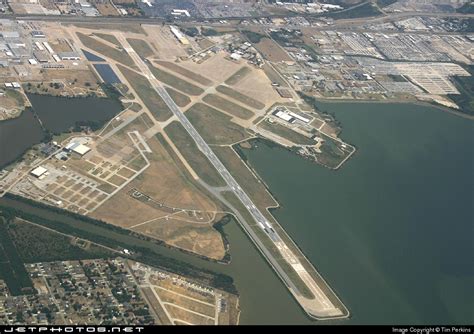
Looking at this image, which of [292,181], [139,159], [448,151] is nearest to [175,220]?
[139,159]

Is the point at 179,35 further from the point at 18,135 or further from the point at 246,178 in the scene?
the point at 18,135

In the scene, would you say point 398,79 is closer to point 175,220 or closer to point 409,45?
point 409,45

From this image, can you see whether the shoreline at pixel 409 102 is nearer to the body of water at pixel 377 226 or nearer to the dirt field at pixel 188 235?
the body of water at pixel 377 226

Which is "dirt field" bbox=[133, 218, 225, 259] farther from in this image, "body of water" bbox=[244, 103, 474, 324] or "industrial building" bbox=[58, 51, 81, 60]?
"industrial building" bbox=[58, 51, 81, 60]

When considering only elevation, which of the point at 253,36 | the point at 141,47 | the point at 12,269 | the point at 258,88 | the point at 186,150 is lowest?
the point at 12,269

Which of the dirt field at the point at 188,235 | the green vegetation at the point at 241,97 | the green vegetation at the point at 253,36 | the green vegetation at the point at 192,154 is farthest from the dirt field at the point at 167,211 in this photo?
the green vegetation at the point at 253,36

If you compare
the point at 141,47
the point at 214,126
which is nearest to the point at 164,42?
the point at 141,47
